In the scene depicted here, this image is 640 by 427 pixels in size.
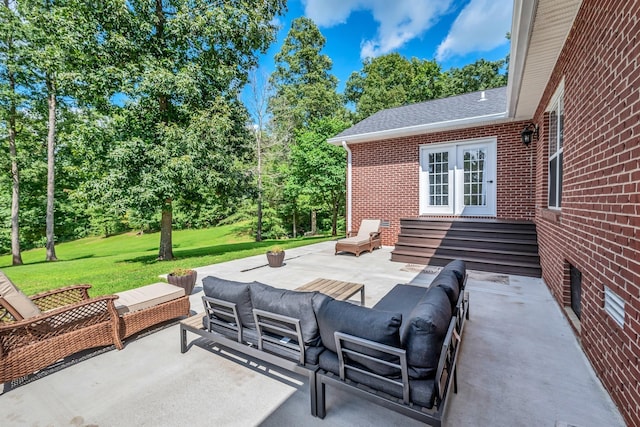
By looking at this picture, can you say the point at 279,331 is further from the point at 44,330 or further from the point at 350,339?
the point at 44,330

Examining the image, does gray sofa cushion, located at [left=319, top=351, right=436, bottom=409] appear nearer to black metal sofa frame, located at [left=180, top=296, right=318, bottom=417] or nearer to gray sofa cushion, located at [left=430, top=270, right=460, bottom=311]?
black metal sofa frame, located at [left=180, top=296, right=318, bottom=417]

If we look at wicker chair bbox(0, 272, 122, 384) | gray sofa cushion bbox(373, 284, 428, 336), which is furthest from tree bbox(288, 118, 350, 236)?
wicker chair bbox(0, 272, 122, 384)

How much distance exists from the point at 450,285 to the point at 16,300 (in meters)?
4.16

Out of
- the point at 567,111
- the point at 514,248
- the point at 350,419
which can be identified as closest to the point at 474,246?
the point at 514,248

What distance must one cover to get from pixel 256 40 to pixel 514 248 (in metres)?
10.4

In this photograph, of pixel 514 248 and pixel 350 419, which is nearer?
pixel 350 419

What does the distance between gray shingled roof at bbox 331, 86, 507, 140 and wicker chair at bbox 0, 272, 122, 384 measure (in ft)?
28.7

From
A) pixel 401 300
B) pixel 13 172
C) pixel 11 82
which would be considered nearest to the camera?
pixel 401 300

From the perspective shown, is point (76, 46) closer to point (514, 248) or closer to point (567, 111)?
point (567, 111)

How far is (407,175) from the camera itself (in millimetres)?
9523

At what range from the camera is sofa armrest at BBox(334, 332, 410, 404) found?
5.68 feet

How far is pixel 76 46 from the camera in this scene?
27.1 feet

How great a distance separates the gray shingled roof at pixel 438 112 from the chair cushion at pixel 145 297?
313 inches

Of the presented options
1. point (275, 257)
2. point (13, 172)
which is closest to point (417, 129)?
point (275, 257)
